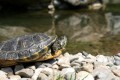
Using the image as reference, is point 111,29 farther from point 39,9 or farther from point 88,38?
point 39,9

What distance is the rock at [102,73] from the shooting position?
213 inches

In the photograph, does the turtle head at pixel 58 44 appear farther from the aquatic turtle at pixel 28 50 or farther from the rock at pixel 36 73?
the rock at pixel 36 73

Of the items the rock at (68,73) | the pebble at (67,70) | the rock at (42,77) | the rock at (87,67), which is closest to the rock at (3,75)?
the pebble at (67,70)

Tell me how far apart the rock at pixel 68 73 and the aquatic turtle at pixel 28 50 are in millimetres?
648

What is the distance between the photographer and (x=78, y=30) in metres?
11.6

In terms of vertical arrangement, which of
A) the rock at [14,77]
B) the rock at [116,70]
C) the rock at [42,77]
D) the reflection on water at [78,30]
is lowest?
the rock at [116,70]

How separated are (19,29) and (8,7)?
713 cm

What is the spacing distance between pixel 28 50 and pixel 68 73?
97 centimetres

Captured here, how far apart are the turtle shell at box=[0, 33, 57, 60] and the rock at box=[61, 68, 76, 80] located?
70cm

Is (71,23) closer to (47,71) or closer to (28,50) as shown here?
(28,50)

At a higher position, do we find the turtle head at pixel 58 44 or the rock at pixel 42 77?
the turtle head at pixel 58 44

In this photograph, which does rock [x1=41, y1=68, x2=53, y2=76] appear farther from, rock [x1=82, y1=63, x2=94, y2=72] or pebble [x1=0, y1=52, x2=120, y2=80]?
rock [x1=82, y1=63, x2=94, y2=72]

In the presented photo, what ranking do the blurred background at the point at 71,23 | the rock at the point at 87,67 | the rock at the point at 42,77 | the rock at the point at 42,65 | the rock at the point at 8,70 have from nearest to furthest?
the rock at the point at 42,77
the rock at the point at 87,67
the rock at the point at 8,70
the rock at the point at 42,65
the blurred background at the point at 71,23

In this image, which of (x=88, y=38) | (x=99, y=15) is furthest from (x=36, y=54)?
(x=99, y=15)
